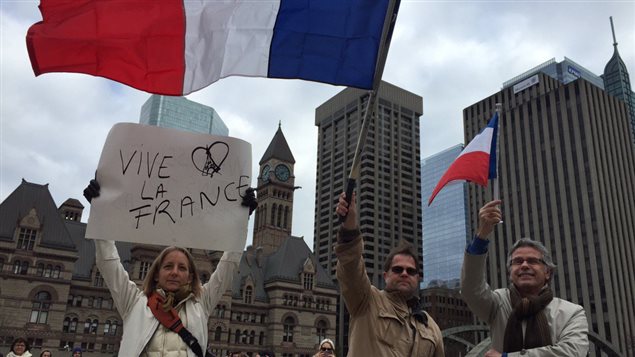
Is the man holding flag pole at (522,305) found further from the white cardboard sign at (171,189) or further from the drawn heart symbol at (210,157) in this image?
the drawn heart symbol at (210,157)

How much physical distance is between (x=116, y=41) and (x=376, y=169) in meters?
134

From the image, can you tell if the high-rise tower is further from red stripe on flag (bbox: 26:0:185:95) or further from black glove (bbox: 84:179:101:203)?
black glove (bbox: 84:179:101:203)

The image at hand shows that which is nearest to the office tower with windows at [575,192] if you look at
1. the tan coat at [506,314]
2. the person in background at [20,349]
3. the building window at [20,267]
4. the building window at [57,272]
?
the building window at [57,272]

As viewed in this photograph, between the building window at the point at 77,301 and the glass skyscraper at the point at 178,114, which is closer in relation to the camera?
the building window at the point at 77,301

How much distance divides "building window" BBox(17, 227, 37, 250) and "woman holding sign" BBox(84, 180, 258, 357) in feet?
178

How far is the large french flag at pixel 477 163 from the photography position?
20.0 feet

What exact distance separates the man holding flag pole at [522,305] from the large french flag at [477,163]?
1.37m

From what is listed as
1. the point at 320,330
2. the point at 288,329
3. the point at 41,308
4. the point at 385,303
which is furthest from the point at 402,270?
the point at 320,330

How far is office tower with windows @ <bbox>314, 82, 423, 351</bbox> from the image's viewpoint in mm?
132500

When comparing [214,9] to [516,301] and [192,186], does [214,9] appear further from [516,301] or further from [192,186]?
[516,301]

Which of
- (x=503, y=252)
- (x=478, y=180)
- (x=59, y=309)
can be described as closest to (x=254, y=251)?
(x=59, y=309)

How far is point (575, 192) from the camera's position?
89.8m

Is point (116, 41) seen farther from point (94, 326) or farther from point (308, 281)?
point (308, 281)

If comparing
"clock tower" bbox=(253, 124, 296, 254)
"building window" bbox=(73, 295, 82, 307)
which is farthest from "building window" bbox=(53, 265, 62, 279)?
"clock tower" bbox=(253, 124, 296, 254)
